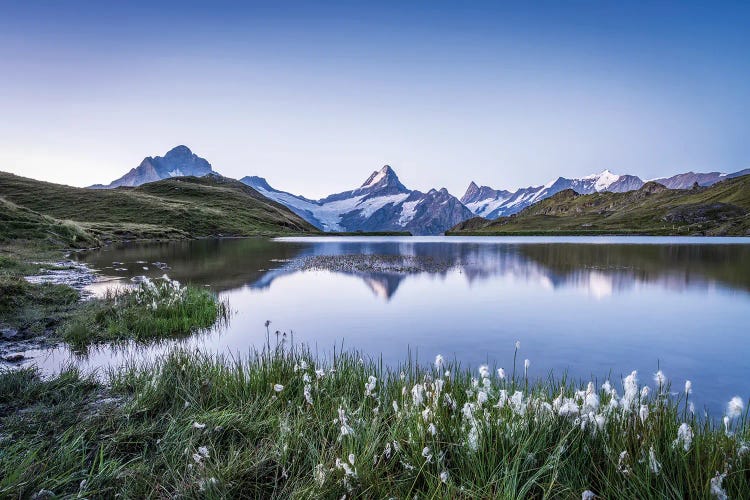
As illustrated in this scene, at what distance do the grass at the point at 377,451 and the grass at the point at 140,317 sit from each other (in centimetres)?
732

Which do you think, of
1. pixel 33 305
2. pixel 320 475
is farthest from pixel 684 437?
pixel 33 305

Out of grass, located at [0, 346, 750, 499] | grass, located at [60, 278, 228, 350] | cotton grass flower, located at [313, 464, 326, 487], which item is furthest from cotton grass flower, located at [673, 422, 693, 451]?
grass, located at [60, 278, 228, 350]

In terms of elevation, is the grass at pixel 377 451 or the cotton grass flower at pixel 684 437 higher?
the cotton grass flower at pixel 684 437

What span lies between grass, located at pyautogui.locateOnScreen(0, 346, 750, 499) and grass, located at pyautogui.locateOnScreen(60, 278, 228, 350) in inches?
288

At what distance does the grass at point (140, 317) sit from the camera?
13836 mm

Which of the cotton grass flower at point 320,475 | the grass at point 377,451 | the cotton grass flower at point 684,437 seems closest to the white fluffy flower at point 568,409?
the grass at point 377,451

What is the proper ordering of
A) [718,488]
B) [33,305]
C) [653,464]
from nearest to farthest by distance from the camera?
1. [718,488]
2. [653,464]
3. [33,305]

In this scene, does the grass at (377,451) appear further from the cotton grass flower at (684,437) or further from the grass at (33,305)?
the grass at (33,305)

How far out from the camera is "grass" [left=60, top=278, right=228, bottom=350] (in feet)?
45.4

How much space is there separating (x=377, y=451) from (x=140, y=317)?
541 inches

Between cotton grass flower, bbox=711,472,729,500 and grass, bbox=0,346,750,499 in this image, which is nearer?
cotton grass flower, bbox=711,472,729,500

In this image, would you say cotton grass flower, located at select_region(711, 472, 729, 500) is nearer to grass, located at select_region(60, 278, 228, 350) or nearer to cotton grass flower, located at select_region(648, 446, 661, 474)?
cotton grass flower, located at select_region(648, 446, 661, 474)

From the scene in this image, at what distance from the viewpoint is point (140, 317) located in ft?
51.0

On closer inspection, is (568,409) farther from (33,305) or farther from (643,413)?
(33,305)
